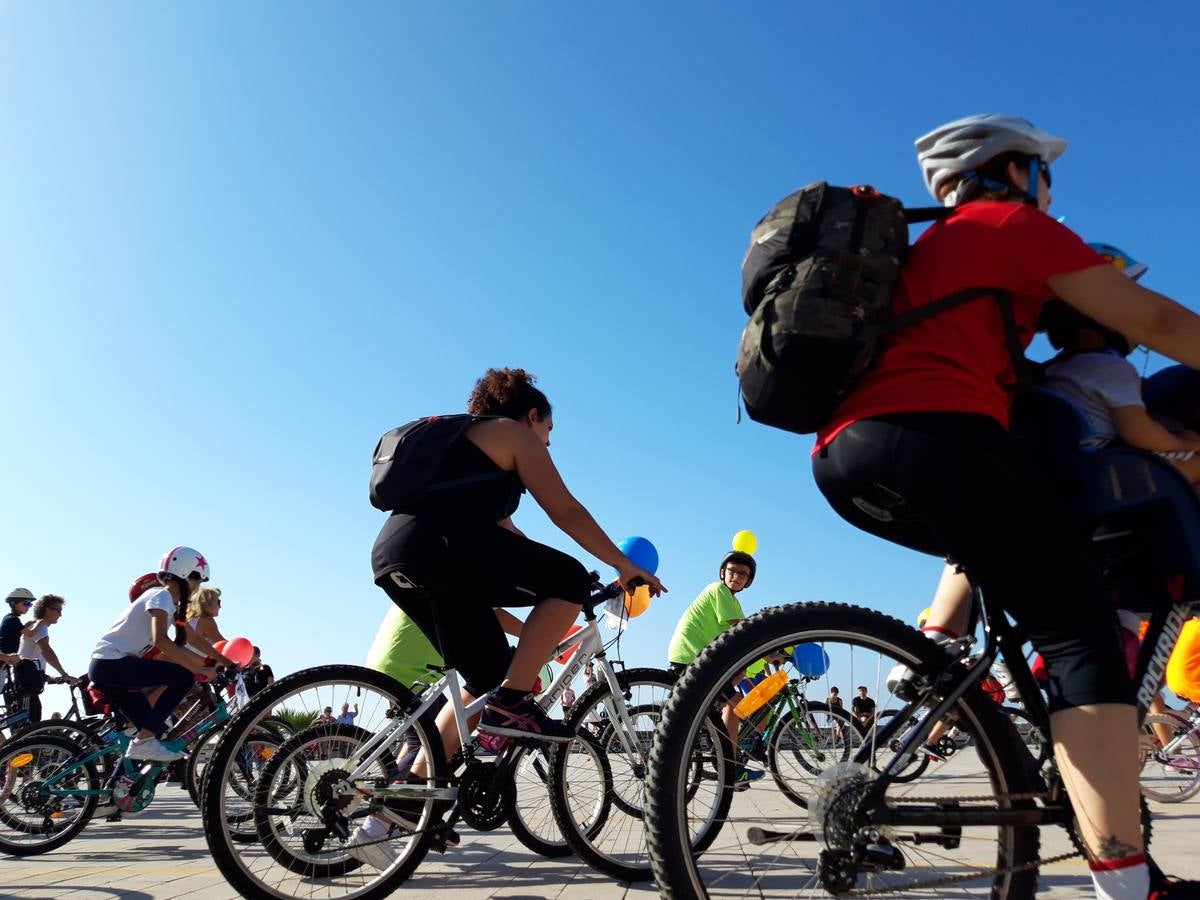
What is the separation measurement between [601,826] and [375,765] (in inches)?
47.9

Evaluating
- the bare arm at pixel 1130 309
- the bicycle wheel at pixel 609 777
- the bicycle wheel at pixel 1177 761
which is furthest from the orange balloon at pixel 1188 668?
the bare arm at pixel 1130 309

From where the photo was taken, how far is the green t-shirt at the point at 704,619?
24.1 feet

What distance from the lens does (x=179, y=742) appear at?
6566 mm

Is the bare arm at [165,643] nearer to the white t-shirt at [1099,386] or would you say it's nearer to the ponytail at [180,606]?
the ponytail at [180,606]

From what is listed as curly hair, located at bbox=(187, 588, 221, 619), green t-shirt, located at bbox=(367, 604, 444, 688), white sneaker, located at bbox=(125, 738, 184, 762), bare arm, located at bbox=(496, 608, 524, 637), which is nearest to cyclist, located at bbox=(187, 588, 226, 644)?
curly hair, located at bbox=(187, 588, 221, 619)

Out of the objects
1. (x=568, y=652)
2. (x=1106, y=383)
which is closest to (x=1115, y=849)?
(x=1106, y=383)

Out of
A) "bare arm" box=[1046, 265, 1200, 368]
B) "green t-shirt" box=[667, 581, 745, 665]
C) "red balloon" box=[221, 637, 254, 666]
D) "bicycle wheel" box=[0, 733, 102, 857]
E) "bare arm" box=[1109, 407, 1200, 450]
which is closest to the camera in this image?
"bare arm" box=[1046, 265, 1200, 368]

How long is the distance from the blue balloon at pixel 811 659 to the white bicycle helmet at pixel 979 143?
1.18 m

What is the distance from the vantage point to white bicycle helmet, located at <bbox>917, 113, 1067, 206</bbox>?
2.18m

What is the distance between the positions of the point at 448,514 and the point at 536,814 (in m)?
1.87

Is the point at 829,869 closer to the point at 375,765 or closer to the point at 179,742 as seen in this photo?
the point at 375,765

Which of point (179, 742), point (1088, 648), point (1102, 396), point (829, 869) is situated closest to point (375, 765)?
point (829, 869)

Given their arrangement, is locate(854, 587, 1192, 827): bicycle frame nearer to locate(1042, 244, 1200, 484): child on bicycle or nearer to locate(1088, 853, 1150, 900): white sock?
locate(1088, 853, 1150, 900): white sock

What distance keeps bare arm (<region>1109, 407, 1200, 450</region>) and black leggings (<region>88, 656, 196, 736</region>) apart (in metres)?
6.46
